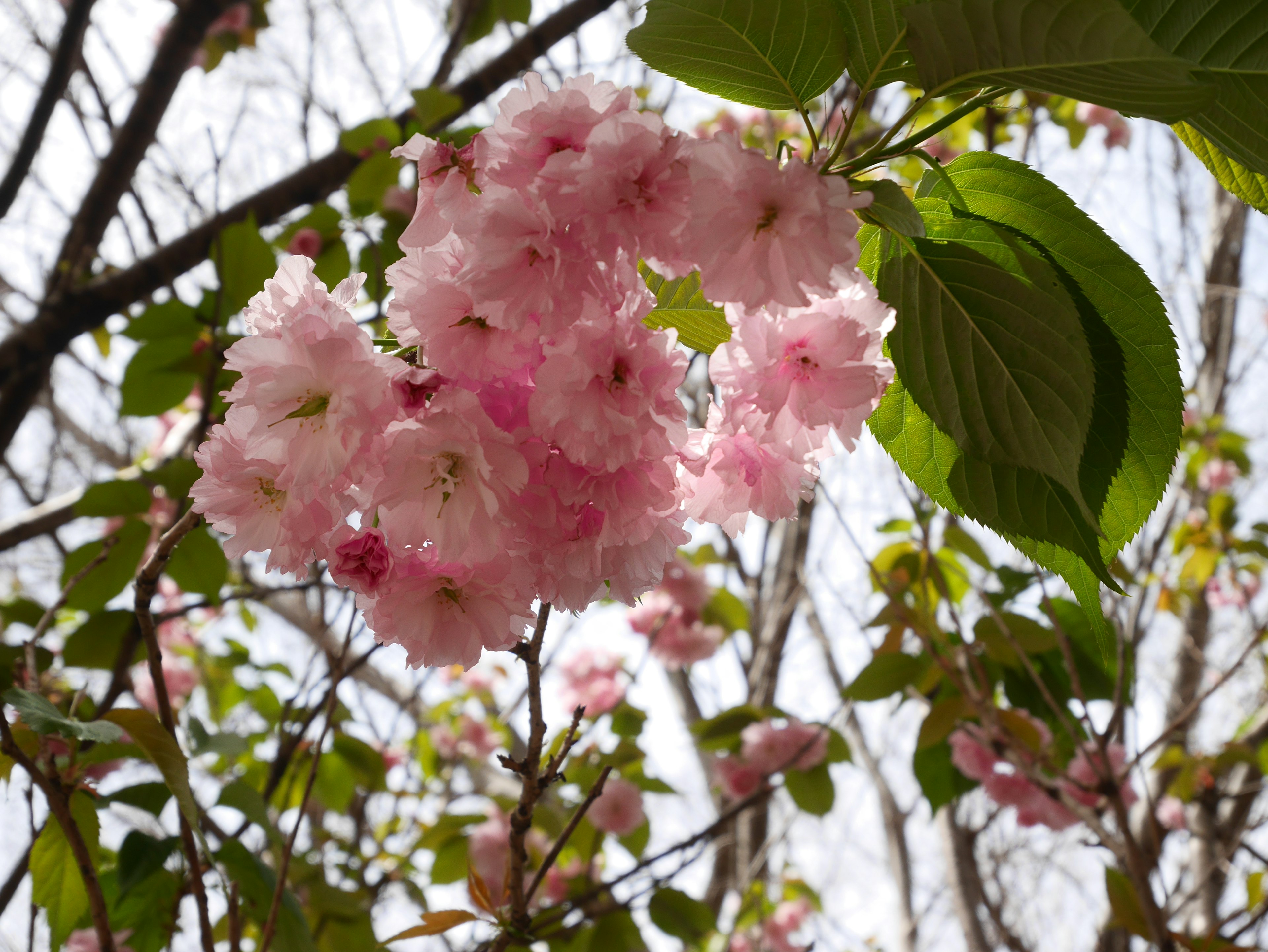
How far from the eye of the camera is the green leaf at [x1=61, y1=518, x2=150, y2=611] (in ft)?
4.18

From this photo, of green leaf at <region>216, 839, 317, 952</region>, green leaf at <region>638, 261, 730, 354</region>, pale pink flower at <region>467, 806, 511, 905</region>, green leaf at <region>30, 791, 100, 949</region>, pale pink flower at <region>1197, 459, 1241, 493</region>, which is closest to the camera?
green leaf at <region>638, 261, 730, 354</region>

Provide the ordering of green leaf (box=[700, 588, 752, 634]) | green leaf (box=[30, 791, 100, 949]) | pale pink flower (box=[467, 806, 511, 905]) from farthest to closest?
green leaf (box=[700, 588, 752, 634]), pale pink flower (box=[467, 806, 511, 905]), green leaf (box=[30, 791, 100, 949])

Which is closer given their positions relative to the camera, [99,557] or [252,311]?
[252,311]

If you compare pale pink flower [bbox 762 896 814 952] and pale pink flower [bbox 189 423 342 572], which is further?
pale pink flower [bbox 762 896 814 952]

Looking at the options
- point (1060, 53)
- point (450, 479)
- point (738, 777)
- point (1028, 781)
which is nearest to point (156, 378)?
point (450, 479)

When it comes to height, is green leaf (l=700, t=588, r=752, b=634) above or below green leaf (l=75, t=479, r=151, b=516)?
above

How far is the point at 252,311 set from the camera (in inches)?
20.3

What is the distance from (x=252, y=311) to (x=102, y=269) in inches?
78.8

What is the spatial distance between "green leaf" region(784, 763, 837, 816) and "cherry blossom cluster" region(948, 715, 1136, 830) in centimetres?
26

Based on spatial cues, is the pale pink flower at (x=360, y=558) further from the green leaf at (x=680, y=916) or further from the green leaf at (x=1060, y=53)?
the green leaf at (x=680, y=916)

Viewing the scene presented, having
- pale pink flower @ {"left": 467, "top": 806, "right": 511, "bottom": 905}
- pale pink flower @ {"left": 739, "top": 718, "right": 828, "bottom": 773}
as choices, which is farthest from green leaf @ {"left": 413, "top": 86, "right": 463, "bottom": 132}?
pale pink flower @ {"left": 467, "top": 806, "right": 511, "bottom": 905}

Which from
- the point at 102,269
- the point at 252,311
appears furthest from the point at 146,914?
the point at 102,269

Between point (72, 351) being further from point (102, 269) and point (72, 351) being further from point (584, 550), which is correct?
point (584, 550)

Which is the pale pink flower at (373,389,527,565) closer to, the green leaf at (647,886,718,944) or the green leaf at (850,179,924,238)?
the green leaf at (850,179,924,238)
